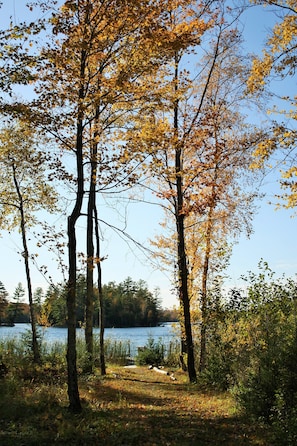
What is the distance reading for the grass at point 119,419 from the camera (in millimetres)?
5719

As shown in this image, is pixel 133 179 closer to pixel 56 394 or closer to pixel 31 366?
pixel 56 394

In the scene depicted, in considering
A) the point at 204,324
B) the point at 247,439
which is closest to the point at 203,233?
the point at 204,324

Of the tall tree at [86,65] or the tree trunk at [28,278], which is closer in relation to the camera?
the tall tree at [86,65]

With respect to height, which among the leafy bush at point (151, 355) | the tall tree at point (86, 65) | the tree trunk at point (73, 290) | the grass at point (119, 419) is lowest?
the leafy bush at point (151, 355)

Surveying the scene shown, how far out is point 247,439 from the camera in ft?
19.3

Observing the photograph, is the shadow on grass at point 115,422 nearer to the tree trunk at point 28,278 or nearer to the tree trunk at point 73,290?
the tree trunk at point 73,290

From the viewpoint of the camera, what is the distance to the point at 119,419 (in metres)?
6.69

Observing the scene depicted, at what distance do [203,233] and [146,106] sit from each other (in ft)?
20.2

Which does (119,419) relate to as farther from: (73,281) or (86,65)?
→ (86,65)

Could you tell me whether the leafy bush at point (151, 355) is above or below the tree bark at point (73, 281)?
below

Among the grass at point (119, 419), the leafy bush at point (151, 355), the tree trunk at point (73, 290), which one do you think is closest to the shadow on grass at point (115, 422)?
the grass at point (119, 419)

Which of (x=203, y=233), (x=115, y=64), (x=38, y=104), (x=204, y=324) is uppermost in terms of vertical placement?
(x=115, y=64)

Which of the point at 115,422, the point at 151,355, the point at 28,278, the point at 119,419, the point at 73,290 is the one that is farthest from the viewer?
the point at 151,355

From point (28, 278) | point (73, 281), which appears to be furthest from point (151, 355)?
point (73, 281)
